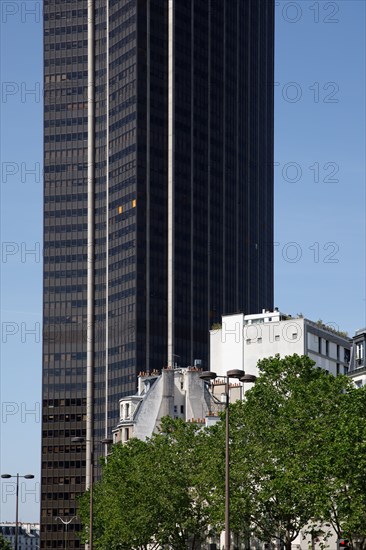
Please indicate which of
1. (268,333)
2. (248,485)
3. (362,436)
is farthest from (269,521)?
(268,333)

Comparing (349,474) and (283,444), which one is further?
(283,444)

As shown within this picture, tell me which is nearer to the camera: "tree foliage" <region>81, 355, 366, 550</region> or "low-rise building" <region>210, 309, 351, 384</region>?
"tree foliage" <region>81, 355, 366, 550</region>

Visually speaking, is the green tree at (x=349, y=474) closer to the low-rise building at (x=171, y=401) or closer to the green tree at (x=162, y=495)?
the green tree at (x=162, y=495)

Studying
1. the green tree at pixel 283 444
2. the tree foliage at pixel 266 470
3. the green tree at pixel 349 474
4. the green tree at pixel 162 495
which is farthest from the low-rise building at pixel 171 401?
the green tree at pixel 349 474

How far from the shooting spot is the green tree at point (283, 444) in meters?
87.0

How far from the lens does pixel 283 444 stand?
90.9 meters

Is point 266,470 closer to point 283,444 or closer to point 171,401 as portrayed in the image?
point 283,444

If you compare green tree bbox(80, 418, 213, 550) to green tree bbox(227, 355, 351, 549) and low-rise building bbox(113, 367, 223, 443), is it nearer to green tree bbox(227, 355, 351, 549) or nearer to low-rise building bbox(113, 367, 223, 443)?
green tree bbox(227, 355, 351, 549)

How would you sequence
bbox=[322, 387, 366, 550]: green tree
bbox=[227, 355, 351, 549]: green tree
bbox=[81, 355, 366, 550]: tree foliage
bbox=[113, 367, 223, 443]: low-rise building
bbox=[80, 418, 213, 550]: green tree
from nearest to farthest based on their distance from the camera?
bbox=[322, 387, 366, 550]: green tree → bbox=[81, 355, 366, 550]: tree foliage → bbox=[227, 355, 351, 549]: green tree → bbox=[80, 418, 213, 550]: green tree → bbox=[113, 367, 223, 443]: low-rise building

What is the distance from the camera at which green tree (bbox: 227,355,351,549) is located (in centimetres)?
8700

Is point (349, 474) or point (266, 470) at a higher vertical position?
point (266, 470)

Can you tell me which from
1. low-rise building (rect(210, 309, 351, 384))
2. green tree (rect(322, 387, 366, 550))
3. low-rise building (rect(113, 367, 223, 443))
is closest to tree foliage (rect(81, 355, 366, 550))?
green tree (rect(322, 387, 366, 550))

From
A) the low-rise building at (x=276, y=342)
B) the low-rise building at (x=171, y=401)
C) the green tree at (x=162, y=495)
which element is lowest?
the green tree at (x=162, y=495)

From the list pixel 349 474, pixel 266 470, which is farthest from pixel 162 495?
pixel 349 474
